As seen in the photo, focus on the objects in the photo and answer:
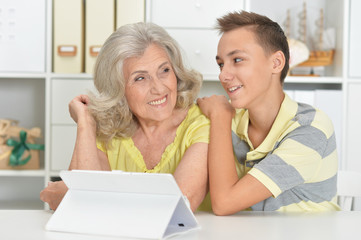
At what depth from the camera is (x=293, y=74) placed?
2.47 meters

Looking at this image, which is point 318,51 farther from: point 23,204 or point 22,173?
point 23,204

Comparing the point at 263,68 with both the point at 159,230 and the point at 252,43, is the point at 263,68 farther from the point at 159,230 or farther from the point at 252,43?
the point at 159,230

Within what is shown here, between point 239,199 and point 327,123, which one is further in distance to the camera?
point 327,123

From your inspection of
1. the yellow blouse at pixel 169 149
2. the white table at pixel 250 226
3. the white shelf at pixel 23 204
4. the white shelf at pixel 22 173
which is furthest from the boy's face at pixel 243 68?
the white shelf at pixel 23 204

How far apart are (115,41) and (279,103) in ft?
1.56

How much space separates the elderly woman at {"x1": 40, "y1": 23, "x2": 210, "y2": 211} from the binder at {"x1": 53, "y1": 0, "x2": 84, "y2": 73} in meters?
0.78

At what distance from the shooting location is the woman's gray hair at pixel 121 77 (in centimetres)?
137

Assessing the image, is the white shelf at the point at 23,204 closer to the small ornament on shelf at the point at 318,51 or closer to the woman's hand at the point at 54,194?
the woman's hand at the point at 54,194

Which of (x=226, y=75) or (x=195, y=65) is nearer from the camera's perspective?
(x=226, y=75)

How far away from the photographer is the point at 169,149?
4.58ft

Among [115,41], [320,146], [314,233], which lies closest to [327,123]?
[320,146]

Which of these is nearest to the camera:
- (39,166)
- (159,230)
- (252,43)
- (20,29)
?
(159,230)

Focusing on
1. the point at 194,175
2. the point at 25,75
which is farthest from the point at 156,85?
the point at 25,75

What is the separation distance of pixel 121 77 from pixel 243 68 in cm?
34
